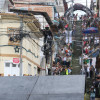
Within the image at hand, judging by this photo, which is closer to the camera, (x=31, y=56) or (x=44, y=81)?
(x=44, y=81)

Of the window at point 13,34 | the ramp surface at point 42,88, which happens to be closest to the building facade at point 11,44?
the window at point 13,34

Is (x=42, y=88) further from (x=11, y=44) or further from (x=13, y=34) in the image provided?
(x=11, y=44)

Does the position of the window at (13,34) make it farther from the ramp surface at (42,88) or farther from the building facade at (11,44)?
the ramp surface at (42,88)

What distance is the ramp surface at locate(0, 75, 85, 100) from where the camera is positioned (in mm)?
17016

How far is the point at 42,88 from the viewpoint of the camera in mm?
17906

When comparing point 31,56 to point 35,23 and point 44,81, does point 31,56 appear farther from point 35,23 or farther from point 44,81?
point 44,81

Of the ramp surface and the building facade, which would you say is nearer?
the ramp surface

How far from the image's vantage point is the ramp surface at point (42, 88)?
1702cm

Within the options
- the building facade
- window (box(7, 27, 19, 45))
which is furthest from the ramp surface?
window (box(7, 27, 19, 45))

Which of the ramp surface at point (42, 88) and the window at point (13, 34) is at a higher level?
the window at point (13, 34)

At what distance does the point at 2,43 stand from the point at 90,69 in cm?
951

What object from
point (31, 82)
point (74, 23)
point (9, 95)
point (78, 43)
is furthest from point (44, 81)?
point (74, 23)

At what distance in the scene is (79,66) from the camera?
4109 cm

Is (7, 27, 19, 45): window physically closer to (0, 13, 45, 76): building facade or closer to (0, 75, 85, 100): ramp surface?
(0, 13, 45, 76): building facade
